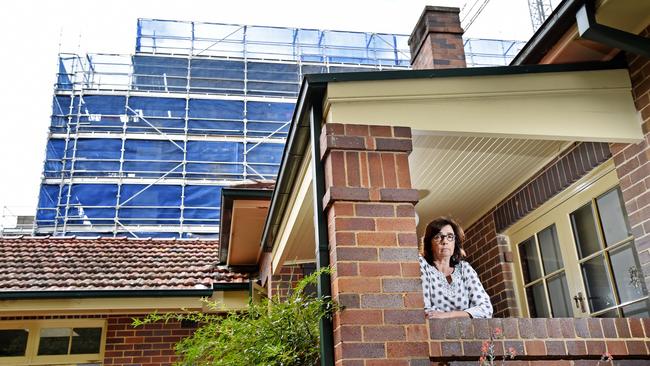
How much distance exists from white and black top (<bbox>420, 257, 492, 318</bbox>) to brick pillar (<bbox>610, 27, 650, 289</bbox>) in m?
1.06

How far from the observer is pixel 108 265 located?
29.1ft

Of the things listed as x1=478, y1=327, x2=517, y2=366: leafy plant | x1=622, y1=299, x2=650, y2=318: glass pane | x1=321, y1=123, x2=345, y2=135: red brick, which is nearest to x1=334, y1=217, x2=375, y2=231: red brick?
x1=321, y1=123, x2=345, y2=135: red brick

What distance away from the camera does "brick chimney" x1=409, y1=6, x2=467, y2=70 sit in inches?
274

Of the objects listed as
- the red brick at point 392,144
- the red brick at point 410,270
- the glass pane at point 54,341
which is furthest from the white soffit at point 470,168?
the glass pane at point 54,341

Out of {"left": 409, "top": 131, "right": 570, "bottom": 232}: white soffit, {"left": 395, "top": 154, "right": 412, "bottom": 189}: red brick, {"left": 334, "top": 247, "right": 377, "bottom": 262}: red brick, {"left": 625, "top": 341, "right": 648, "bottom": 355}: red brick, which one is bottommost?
{"left": 625, "top": 341, "right": 648, "bottom": 355}: red brick

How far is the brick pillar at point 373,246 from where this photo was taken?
3566 mm

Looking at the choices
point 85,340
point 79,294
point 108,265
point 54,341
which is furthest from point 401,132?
point 54,341

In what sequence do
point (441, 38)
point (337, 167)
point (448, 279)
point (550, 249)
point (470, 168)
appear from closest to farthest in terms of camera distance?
point (337, 167), point (448, 279), point (470, 168), point (550, 249), point (441, 38)

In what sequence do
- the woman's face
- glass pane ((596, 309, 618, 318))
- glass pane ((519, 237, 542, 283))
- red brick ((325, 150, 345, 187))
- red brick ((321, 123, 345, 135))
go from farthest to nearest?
1. glass pane ((519, 237, 542, 283))
2. glass pane ((596, 309, 618, 318))
3. the woman's face
4. red brick ((321, 123, 345, 135))
5. red brick ((325, 150, 345, 187))

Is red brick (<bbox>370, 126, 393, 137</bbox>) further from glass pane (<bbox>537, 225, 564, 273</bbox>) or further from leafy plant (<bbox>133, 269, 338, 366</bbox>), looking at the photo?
glass pane (<bbox>537, 225, 564, 273</bbox>)

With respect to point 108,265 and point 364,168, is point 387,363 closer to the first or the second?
point 364,168

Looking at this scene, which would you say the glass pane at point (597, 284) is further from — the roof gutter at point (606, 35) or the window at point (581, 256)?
the roof gutter at point (606, 35)

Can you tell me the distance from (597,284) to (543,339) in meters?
1.99

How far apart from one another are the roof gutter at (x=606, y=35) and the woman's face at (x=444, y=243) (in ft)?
5.11
